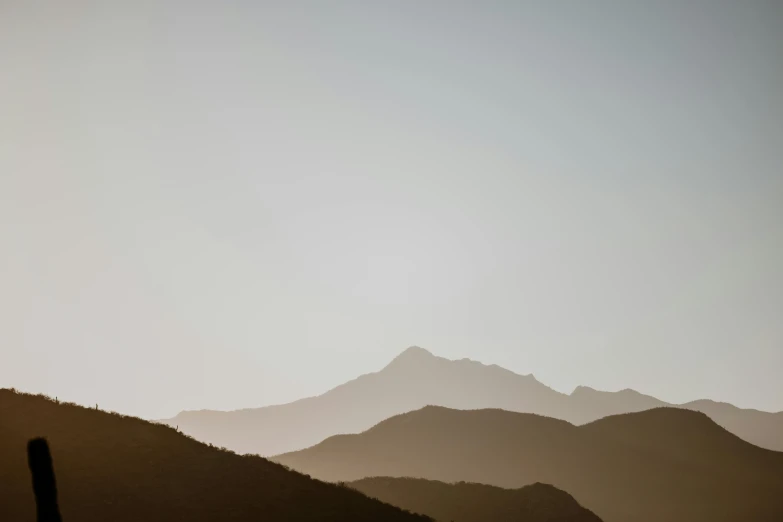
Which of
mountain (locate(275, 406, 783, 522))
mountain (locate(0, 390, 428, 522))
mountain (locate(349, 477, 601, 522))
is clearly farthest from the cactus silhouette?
mountain (locate(275, 406, 783, 522))

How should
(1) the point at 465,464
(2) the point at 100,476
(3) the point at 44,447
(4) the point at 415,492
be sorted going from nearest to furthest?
(3) the point at 44,447 < (2) the point at 100,476 < (4) the point at 415,492 < (1) the point at 465,464

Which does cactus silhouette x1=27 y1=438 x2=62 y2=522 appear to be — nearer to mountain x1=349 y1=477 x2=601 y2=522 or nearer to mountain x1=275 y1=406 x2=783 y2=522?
mountain x1=349 y1=477 x2=601 y2=522

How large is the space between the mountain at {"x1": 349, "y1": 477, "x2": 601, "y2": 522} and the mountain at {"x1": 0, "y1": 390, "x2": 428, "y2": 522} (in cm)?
2451

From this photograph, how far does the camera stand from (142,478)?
88.0 ft

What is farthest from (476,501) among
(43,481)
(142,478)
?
(43,481)

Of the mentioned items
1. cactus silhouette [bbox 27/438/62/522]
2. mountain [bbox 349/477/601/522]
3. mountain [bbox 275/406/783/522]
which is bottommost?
cactus silhouette [bbox 27/438/62/522]

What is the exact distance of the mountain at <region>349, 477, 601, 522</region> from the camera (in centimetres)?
5434

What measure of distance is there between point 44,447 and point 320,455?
96.8 meters

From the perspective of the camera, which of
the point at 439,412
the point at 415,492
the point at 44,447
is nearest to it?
the point at 44,447

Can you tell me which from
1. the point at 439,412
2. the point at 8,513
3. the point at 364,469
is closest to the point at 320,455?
the point at 364,469

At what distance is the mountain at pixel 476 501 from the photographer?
54344 mm

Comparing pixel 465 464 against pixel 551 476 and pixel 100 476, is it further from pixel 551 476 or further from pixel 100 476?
pixel 100 476

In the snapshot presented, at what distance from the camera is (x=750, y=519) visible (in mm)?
75312

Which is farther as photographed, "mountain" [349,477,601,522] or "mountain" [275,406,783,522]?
"mountain" [275,406,783,522]
